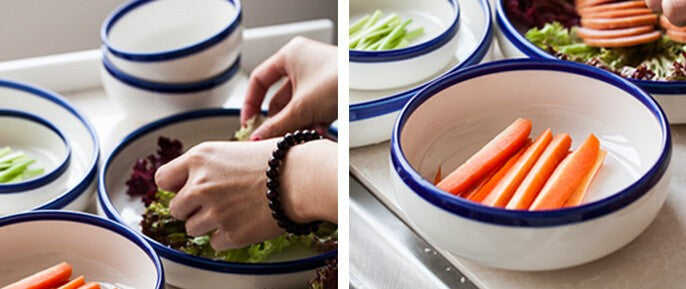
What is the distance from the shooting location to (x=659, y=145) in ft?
A: 2.68

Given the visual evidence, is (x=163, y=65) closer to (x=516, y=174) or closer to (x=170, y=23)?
(x=170, y=23)

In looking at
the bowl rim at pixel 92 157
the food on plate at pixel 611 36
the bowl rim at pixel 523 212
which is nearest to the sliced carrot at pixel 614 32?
the food on plate at pixel 611 36

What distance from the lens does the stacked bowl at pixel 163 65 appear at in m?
1.14

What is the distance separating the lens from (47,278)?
850mm

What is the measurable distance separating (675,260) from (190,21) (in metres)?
0.77

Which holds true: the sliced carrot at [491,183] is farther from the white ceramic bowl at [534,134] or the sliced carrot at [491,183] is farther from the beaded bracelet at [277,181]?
the beaded bracelet at [277,181]

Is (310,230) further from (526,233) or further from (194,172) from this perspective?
(526,233)

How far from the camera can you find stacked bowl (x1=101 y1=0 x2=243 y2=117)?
3.76 ft

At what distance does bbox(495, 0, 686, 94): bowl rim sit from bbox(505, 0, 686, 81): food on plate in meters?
0.03

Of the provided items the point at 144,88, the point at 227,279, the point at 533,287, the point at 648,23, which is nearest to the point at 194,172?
the point at 227,279

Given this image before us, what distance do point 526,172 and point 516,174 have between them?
0.02 m

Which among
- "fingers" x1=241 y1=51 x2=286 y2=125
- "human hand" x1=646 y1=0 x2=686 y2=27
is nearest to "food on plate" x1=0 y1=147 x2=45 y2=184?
"fingers" x1=241 y1=51 x2=286 y2=125

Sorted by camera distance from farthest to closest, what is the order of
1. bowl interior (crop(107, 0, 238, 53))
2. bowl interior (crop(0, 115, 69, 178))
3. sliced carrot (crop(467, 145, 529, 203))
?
bowl interior (crop(107, 0, 238, 53))
bowl interior (crop(0, 115, 69, 178))
sliced carrot (crop(467, 145, 529, 203))

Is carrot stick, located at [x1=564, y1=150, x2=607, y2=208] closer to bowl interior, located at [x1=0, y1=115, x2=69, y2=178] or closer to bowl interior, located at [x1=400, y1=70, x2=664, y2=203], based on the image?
bowl interior, located at [x1=400, y1=70, x2=664, y2=203]
